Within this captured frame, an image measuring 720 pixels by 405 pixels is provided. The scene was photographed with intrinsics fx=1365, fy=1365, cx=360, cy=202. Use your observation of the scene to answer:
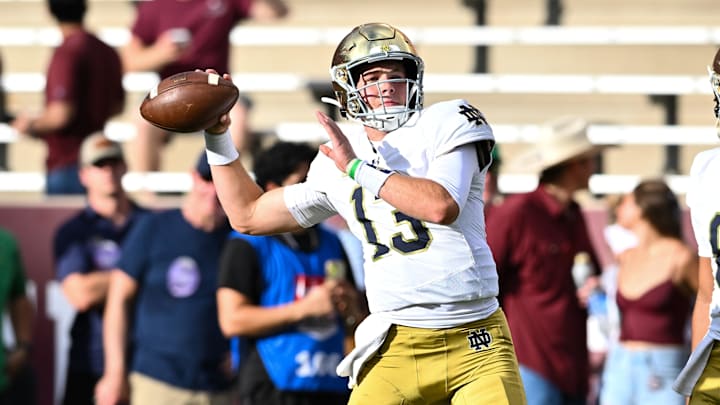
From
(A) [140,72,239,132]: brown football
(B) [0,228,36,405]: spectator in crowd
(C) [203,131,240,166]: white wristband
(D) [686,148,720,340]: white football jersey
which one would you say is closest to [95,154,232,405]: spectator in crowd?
(B) [0,228,36,405]: spectator in crowd

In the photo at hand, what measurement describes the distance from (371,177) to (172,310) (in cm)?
239

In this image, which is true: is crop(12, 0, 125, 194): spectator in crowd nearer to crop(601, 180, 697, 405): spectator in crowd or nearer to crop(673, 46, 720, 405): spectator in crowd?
crop(601, 180, 697, 405): spectator in crowd

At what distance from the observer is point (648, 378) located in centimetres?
593

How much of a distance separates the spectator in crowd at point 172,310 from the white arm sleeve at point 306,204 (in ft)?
5.44

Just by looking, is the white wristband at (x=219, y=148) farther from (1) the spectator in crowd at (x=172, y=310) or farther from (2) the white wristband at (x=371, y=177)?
(1) the spectator in crowd at (x=172, y=310)

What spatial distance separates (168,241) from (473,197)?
236cm

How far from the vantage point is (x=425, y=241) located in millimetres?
3812

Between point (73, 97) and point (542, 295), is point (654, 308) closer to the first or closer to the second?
point (542, 295)

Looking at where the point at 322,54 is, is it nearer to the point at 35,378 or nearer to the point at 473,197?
the point at 35,378

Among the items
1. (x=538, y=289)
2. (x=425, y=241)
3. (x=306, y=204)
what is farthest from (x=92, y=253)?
(x=425, y=241)

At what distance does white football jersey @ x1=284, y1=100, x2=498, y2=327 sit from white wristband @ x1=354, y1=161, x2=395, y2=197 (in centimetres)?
13

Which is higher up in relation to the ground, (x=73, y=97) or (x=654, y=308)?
(x=73, y=97)

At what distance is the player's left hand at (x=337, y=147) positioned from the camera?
12.5 feet

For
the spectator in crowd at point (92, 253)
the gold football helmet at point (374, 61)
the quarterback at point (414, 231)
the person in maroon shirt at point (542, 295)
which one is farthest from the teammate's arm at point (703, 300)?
the spectator in crowd at point (92, 253)
